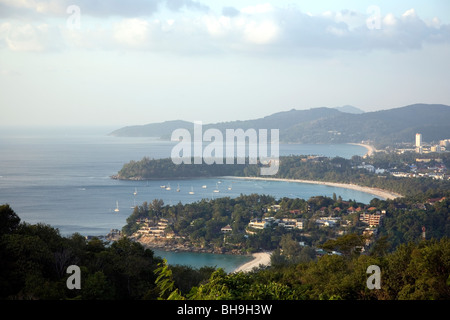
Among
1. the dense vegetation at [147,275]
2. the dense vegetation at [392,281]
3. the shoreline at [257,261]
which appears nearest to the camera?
the dense vegetation at [147,275]

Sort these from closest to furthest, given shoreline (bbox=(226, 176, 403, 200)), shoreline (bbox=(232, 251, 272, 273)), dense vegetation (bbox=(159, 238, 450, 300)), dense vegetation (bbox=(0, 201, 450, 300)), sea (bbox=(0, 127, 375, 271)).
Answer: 1. dense vegetation (bbox=(0, 201, 450, 300))
2. dense vegetation (bbox=(159, 238, 450, 300))
3. shoreline (bbox=(232, 251, 272, 273))
4. sea (bbox=(0, 127, 375, 271))
5. shoreline (bbox=(226, 176, 403, 200))

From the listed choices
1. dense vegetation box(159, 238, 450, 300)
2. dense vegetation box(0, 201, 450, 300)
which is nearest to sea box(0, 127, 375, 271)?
dense vegetation box(0, 201, 450, 300)

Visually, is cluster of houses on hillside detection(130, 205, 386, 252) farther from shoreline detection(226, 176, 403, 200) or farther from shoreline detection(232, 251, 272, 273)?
shoreline detection(226, 176, 403, 200)

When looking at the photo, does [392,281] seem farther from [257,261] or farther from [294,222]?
[294,222]

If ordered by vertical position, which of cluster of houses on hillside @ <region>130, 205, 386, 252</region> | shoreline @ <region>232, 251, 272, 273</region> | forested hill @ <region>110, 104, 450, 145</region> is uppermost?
forested hill @ <region>110, 104, 450, 145</region>

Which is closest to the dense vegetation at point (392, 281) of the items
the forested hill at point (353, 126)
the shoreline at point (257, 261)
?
the shoreline at point (257, 261)

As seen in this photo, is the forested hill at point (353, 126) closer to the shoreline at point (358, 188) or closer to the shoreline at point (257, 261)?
the shoreline at point (358, 188)

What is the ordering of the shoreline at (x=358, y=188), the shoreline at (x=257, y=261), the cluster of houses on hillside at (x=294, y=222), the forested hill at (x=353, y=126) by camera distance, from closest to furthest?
the shoreline at (x=257, y=261) < the cluster of houses on hillside at (x=294, y=222) < the shoreline at (x=358, y=188) < the forested hill at (x=353, y=126)

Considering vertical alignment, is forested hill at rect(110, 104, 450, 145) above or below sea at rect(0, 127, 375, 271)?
above
